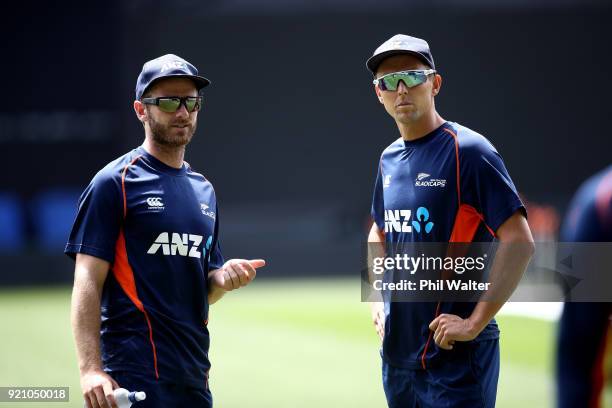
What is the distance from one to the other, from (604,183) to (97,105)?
1916cm

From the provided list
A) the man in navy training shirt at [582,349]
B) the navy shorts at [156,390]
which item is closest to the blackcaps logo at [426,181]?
the navy shorts at [156,390]

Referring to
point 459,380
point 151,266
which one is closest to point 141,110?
point 151,266

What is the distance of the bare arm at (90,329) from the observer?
Result: 4.21 meters

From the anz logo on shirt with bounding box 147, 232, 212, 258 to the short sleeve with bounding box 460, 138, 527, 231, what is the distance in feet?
4.08

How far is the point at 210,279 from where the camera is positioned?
4.81 metres

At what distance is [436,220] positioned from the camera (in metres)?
4.66

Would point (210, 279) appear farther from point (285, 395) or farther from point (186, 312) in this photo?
point (285, 395)

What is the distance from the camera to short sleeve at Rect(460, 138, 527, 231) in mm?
4473

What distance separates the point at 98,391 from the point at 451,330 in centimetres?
155

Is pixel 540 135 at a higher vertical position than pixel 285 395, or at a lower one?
higher

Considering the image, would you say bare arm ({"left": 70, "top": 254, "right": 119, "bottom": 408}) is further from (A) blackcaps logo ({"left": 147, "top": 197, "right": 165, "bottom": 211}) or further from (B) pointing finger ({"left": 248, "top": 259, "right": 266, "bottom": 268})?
(B) pointing finger ({"left": 248, "top": 259, "right": 266, "bottom": 268})

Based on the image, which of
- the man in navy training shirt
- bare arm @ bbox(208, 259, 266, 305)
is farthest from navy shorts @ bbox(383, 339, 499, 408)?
the man in navy training shirt

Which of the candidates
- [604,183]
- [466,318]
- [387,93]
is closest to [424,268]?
[466,318]

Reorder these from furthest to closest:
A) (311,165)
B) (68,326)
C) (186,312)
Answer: (311,165), (68,326), (186,312)
